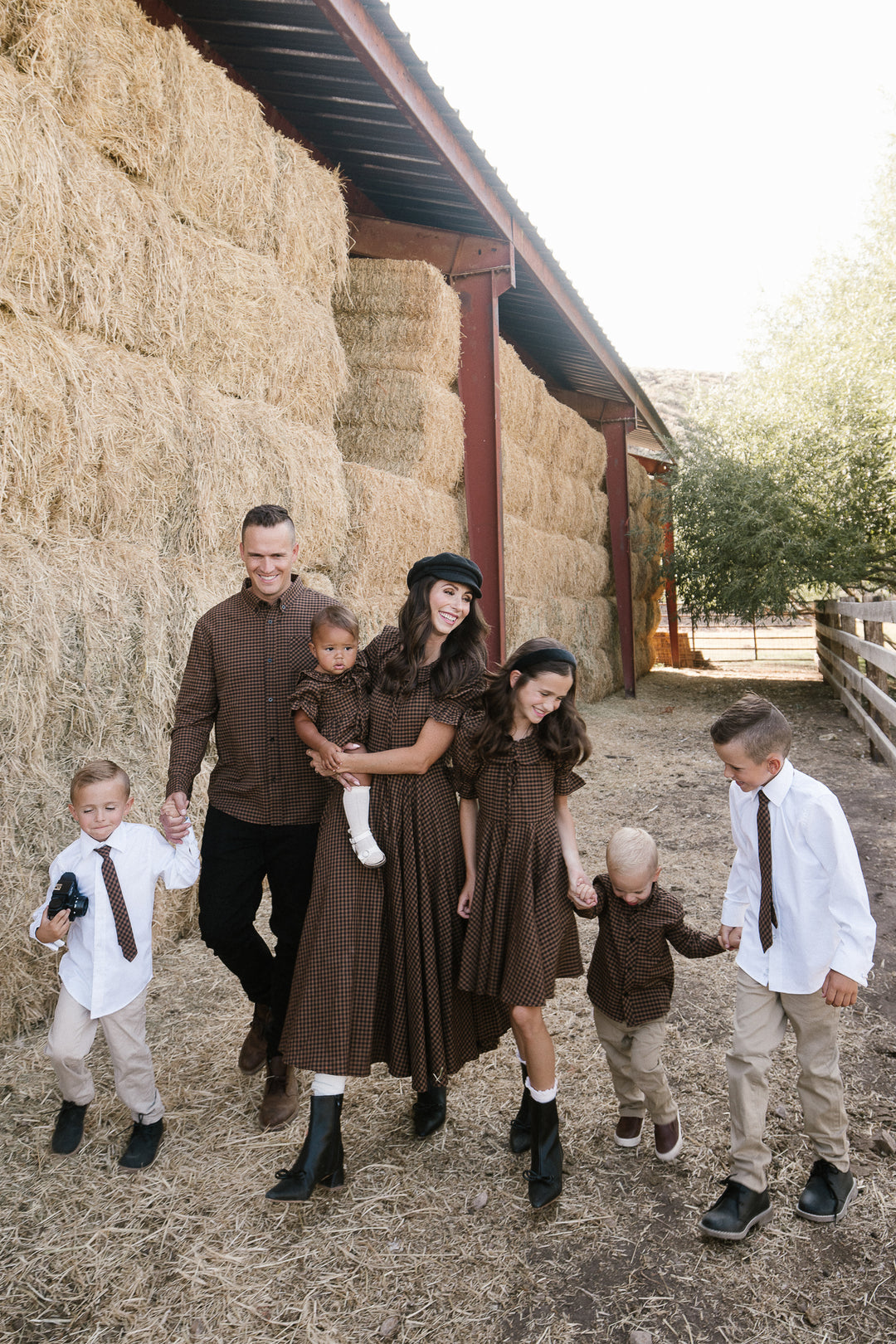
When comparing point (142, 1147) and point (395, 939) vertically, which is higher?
point (395, 939)

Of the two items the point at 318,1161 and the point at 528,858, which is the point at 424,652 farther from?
the point at 318,1161

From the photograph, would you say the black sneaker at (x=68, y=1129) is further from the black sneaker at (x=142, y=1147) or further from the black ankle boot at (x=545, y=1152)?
the black ankle boot at (x=545, y=1152)

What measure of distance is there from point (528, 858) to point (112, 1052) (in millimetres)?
1387

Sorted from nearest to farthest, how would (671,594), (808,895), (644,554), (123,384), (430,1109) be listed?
(808,895)
(430,1109)
(123,384)
(644,554)
(671,594)

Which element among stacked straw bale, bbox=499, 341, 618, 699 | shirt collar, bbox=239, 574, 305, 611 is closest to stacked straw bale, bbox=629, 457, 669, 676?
stacked straw bale, bbox=499, 341, 618, 699

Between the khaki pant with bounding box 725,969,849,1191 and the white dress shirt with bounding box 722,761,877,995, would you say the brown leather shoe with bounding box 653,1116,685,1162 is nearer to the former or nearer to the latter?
the khaki pant with bounding box 725,969,849,1191

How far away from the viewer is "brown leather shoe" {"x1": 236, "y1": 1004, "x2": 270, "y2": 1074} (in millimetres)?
3195

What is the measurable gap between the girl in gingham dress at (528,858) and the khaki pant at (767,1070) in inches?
19.3

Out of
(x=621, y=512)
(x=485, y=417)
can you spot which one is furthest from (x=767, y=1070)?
(x=621, y=512)

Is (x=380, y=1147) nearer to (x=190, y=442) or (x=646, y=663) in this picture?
(x=190, y=442)

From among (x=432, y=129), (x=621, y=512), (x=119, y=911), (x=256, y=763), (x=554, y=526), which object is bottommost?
(x=119, y=911)

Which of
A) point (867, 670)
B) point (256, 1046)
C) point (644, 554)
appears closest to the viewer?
point (256, 1046)

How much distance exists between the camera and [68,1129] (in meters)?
2.73

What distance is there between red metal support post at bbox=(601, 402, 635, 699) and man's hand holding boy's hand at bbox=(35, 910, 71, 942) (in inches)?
477
